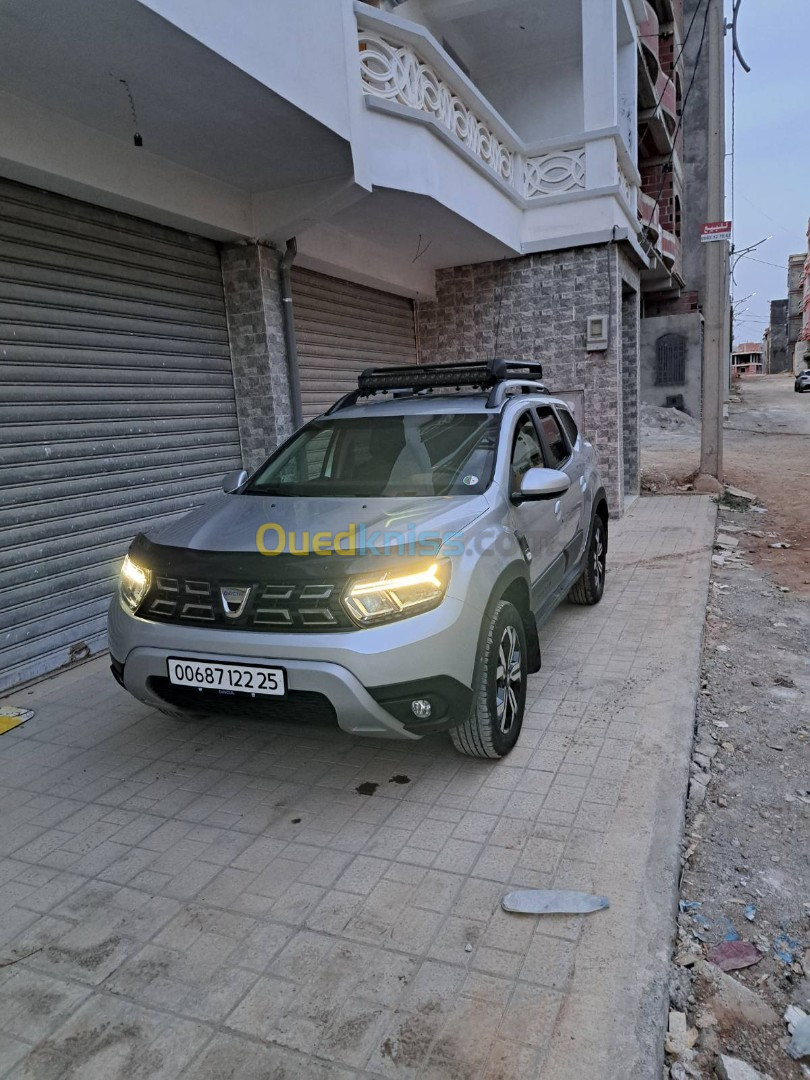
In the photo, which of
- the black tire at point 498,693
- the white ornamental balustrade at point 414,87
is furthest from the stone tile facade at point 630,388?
the black tire at point 498,693

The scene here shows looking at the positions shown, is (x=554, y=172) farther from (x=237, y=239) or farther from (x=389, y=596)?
(x=389, y=596)

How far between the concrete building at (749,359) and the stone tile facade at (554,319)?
3266 inches

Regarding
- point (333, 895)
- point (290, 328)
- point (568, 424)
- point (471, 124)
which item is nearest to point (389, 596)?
point (333, 895)

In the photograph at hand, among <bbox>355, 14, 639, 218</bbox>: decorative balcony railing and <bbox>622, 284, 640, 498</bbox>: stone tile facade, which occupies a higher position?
<bbox>355, 14, 639, 218</bbox>: decorative balcony railing

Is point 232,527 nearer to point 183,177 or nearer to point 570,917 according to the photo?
point 570,917

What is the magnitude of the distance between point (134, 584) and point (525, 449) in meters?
2.34

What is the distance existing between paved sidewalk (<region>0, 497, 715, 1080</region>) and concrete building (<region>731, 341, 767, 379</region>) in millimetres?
90269

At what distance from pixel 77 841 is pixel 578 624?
145 inches

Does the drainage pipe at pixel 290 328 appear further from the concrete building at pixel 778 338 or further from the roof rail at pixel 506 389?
the concrete building at pixel 778 338

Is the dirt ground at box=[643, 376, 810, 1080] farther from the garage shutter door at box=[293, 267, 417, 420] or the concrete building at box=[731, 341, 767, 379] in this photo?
the concrete building at box=[731, 341, 767, 379]

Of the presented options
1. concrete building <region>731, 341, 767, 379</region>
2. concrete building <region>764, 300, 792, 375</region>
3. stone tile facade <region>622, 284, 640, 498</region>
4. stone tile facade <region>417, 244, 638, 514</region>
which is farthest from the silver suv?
concrete building <region>731, 341, 767, 379</region>

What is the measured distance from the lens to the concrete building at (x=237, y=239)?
4.37m

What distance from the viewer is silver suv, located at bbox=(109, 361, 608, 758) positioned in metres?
2.80

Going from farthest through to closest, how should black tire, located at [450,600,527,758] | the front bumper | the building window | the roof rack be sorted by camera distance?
the building window, the roof rack, black tire, located at [450,600,527,758], the front bumper
